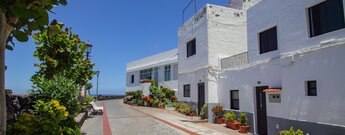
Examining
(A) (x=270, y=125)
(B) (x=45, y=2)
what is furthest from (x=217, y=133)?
(B) (x=45, y=2)

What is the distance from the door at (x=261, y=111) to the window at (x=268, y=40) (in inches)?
69.0

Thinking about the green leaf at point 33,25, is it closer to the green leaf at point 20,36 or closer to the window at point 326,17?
the green leaf at point 20,36

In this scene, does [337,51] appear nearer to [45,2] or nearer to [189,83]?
[45,2]

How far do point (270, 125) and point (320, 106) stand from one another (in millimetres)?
2552

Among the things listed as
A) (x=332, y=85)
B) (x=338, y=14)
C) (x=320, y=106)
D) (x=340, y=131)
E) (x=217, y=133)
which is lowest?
(x=217, y=133)

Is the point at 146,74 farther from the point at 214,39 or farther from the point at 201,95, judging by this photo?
the point at 214,39

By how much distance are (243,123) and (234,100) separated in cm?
190

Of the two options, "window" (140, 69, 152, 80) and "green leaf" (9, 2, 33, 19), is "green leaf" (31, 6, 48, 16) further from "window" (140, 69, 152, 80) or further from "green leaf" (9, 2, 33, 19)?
"window" (140, 69, 152, 80)

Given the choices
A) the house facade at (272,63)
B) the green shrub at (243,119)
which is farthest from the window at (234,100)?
the green shrub at (243,119)

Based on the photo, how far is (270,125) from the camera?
32.4 ft

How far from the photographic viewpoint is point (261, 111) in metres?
11.4

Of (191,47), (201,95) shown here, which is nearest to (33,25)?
(201,95)

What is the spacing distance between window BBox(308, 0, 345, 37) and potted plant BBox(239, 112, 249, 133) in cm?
510

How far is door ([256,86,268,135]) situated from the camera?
1121 centimetres
